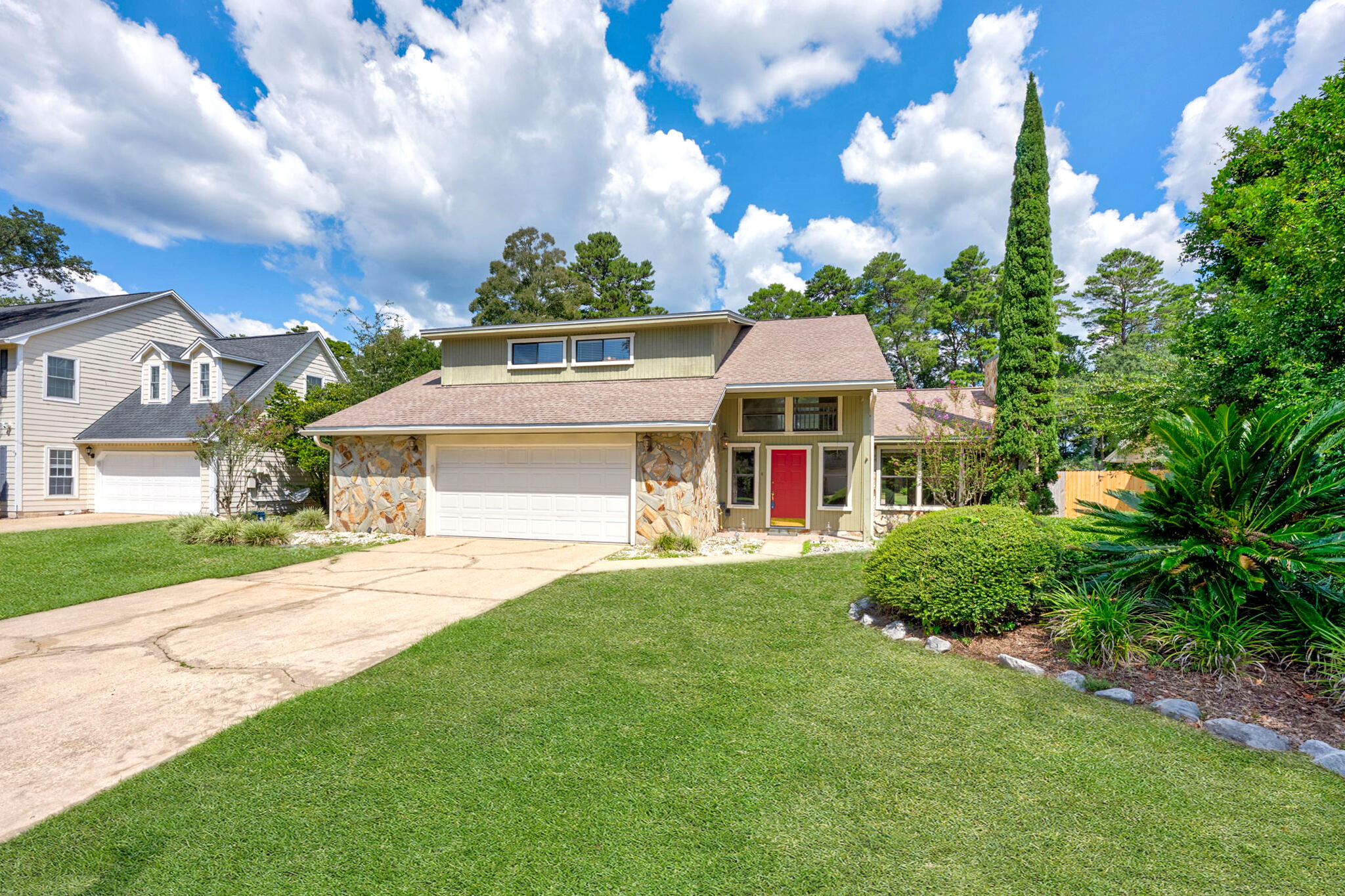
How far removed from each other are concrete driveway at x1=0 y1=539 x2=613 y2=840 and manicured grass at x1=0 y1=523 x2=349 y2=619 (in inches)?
19.0

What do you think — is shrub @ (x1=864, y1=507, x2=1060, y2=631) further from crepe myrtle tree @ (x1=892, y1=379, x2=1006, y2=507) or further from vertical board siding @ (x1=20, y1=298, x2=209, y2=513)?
vertical board siding @ (x1=20, y1=298, x2=209, y2=513)

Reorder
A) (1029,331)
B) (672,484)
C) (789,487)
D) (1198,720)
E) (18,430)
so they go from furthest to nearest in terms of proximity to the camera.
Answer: (18,430) → (1029,331) → (789,487) → (672,484) → (1198,720)

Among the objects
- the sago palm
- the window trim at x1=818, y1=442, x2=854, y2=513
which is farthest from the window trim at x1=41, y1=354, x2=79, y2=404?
the sago palm

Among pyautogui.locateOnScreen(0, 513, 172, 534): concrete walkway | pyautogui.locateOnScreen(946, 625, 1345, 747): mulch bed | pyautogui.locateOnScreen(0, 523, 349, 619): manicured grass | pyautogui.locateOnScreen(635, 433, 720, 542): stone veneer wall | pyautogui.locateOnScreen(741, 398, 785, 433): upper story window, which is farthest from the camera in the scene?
pyautogui.locateOnScreen(0, 513, 172, 534): concrete walkway

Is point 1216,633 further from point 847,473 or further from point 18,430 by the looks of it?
point 18,430

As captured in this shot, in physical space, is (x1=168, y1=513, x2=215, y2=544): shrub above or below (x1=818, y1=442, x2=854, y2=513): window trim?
below

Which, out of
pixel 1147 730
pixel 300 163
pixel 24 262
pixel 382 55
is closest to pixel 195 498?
pixel 300 163

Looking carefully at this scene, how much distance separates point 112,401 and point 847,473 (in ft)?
76.0

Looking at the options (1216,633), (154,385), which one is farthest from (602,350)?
(154,385)

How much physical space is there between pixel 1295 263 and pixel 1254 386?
2.28 metres

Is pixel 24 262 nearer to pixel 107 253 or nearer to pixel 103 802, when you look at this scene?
pixel 107 253

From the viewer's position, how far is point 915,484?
13664mm

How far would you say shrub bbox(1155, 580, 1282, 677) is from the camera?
415cm

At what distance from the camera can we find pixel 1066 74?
37.2 feet
